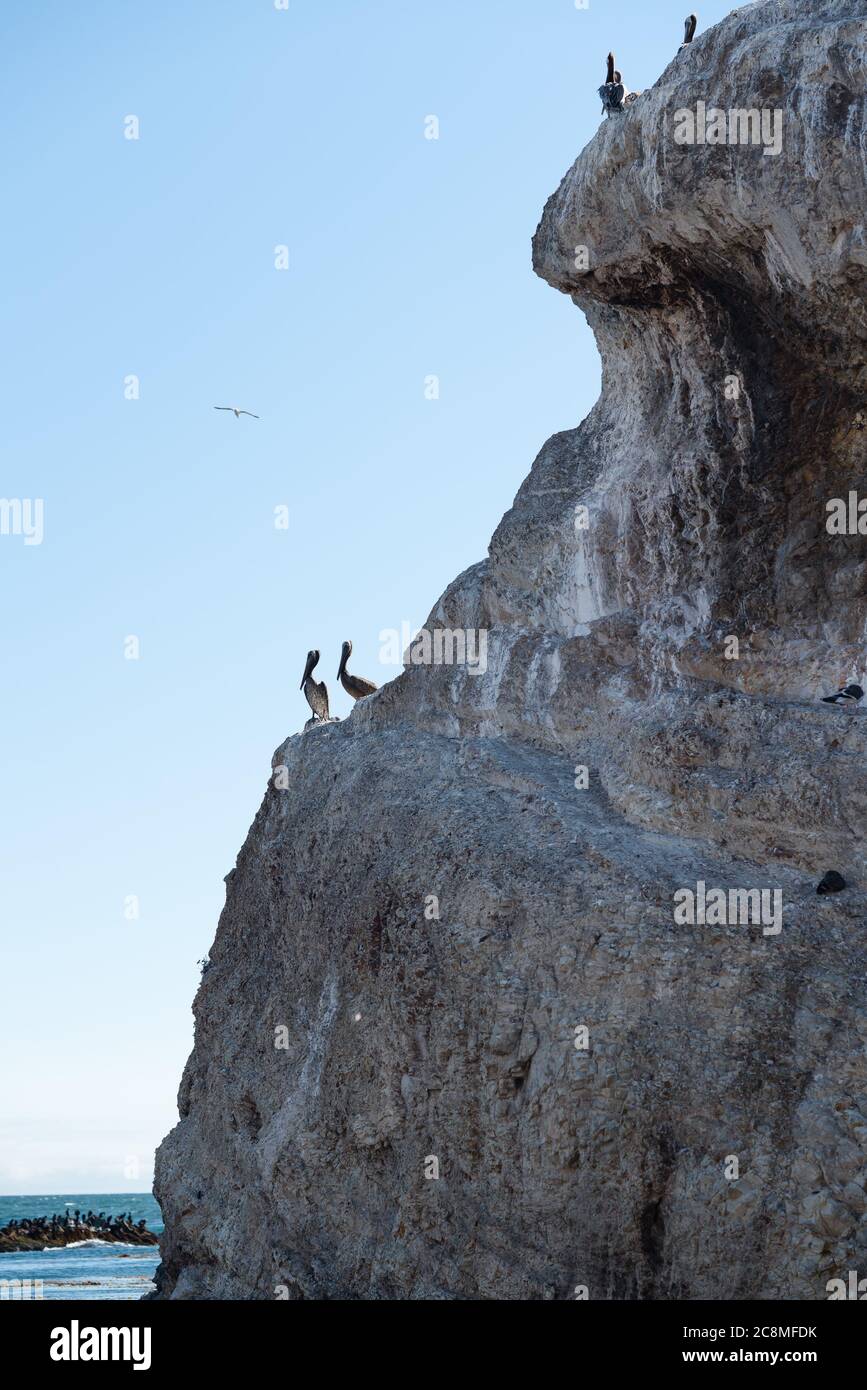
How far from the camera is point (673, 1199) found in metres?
18.7

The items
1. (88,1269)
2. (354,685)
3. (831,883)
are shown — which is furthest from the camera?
(88,1269)

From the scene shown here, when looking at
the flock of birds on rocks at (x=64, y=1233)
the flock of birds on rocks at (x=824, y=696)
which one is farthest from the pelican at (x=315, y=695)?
the flock of birds on rocks at (x=64, y=1233)

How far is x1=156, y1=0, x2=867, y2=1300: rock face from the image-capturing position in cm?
1905

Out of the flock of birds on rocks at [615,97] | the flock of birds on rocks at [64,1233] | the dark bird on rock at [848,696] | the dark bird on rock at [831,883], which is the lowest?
the flock of birds on rocks at [64,1233]

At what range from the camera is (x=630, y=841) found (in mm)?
21922

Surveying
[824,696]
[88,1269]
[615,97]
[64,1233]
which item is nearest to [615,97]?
[615,97]

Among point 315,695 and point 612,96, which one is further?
point 315,695

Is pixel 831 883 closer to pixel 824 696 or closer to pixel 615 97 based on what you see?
pixel 824 696

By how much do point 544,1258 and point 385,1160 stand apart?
3793 millimetres

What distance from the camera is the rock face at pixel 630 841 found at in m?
19.0

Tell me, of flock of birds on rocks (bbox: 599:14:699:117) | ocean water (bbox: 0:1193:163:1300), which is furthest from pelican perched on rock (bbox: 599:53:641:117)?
ocean water (bbox: 0:1193:163:1300)

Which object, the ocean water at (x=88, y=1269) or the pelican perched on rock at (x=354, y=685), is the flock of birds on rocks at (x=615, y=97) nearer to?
the pelican perched on rock at (x=354, y=685)

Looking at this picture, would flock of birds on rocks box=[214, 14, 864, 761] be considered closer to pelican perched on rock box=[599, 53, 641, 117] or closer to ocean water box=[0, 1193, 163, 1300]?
pelican perched on rock box=[599, 53, 641, 117]
